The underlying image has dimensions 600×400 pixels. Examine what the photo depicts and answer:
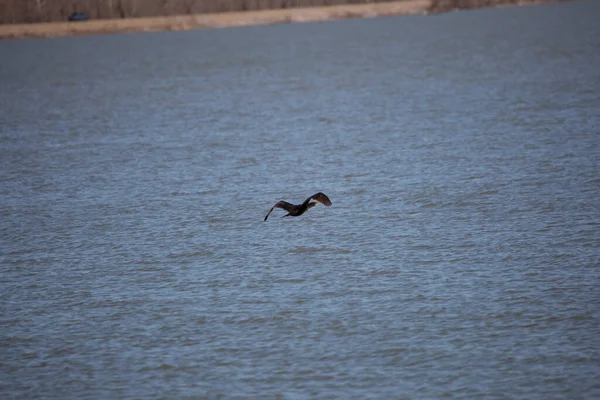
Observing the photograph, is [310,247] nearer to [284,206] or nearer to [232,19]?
[284,206]

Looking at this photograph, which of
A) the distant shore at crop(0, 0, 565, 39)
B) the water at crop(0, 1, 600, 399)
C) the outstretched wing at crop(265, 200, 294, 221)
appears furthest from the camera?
the distant shore at crop(0, 0, 565, 39)

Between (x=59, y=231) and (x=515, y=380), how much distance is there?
18.5 feet

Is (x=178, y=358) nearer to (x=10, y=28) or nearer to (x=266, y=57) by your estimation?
(x=266, y=57)

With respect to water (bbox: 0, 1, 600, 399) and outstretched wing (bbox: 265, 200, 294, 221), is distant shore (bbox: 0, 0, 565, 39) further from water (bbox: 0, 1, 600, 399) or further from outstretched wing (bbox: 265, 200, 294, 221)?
outstretched wing (bbox: 265, 200, 294, 221)

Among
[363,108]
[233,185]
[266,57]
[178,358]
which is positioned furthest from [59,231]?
[266,57]

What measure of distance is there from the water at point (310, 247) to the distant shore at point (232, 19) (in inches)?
1158

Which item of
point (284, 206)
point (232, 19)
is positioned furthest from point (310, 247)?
point (232, 19)

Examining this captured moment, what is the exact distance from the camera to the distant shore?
163 feet

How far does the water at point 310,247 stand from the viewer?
6.70m

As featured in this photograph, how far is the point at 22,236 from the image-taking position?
1049cm

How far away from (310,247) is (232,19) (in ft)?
141

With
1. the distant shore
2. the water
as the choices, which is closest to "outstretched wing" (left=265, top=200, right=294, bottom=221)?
the water

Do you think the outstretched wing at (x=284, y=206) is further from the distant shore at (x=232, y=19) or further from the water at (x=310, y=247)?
the distant shore at (x=232, y=19)

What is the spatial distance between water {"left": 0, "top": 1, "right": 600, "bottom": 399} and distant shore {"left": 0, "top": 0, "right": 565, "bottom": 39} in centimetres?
2941
